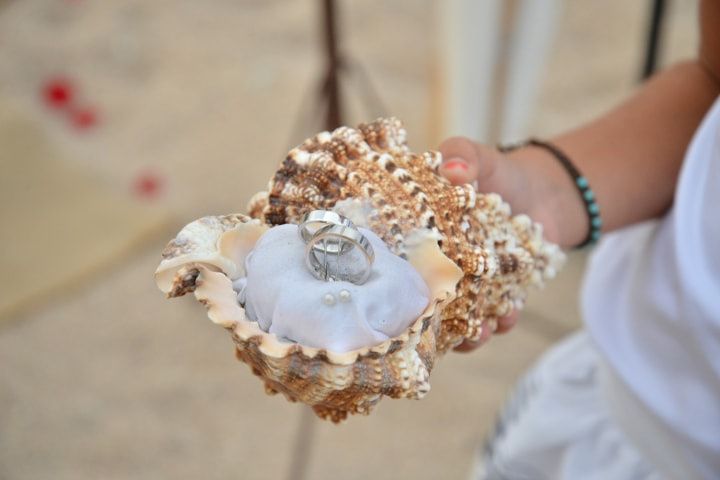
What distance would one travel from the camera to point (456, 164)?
0.57 m

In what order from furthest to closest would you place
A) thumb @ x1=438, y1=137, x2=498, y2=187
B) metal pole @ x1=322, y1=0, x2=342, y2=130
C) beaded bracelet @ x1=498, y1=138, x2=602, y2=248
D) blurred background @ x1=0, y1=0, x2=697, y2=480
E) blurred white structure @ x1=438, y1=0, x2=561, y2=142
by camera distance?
blurred background @ x1=0, y1=0, x2=697, y2=480
blurred white structure @ x1=438, y1=0, x2=561, y2=142
metal pole @ x1=322, y1=0, x2=342, y2=130
beaded bracelet @ x1=498, y1=138, x2=602, y2=248
thumb @ x1=438, y1=137, x2=498, y2=187

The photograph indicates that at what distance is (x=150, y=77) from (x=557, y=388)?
155 centimetres

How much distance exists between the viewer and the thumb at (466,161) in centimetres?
57

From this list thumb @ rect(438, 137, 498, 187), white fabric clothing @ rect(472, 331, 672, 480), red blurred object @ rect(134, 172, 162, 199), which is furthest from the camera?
red blurred object @ rect(134, 172, 162, 199)

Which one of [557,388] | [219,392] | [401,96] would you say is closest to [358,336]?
[557,388]

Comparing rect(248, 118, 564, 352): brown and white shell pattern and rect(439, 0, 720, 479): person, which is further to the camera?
rect(439, 0, 720, 479): person

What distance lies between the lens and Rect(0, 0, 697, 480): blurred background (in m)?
1.44

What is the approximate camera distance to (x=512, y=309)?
1.98 feet

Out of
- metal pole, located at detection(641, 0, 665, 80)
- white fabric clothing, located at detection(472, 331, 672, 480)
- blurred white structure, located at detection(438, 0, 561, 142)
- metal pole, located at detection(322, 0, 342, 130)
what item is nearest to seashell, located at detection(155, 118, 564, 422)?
white fabric clothing, located at detection(472, 331, 672, 480)

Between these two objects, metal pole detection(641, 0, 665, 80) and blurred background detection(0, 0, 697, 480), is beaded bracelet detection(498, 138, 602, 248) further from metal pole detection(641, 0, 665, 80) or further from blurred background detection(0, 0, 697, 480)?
metal pole detection(641, 0, 665, 80)

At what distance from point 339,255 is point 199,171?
4.90 feet

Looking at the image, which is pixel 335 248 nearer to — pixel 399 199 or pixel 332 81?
pixel 399 199

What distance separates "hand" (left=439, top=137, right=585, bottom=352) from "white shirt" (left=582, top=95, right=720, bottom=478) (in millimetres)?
84

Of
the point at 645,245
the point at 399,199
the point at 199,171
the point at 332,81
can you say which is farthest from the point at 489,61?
the point at 399,199
